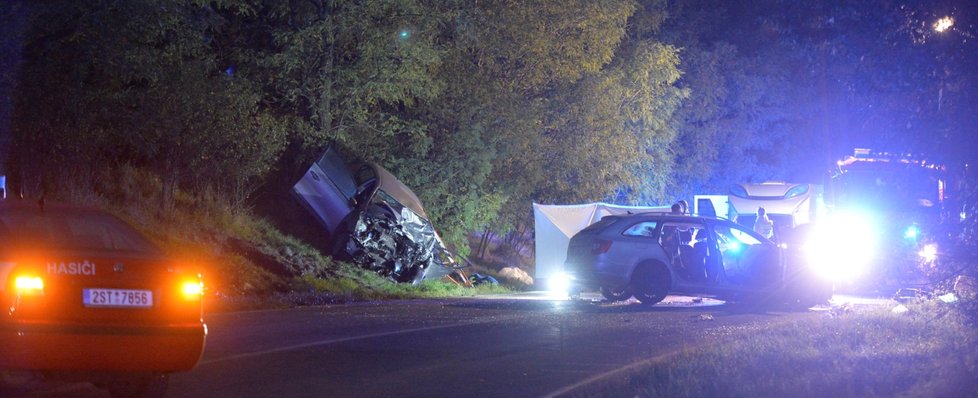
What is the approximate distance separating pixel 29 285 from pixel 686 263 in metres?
13.5

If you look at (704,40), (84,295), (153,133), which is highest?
(704,40)

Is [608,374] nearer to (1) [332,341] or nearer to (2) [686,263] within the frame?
(1) [332,341]

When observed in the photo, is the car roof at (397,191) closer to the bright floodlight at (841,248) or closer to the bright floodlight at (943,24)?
the bright floodlight at (841,248)

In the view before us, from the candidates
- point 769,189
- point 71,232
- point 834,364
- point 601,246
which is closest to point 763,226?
point 601,246

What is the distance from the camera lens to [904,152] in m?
11.1

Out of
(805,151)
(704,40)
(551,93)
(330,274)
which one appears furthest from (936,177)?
(805,151)

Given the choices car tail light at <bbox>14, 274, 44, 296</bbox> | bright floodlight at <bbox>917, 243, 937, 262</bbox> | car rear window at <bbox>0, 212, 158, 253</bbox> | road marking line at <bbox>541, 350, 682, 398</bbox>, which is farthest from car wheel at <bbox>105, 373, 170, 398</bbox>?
bright floodlight at <bbox>917, 243, 937, 262</bbox>

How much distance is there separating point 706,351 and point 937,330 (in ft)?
9.03

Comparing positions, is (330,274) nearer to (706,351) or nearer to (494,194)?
(494,194)

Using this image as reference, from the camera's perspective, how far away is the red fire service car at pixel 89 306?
7230mm

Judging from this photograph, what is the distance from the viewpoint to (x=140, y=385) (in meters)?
8.25

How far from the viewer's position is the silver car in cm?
1916

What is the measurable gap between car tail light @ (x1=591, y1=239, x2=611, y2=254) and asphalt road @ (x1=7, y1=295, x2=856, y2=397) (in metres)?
1.03

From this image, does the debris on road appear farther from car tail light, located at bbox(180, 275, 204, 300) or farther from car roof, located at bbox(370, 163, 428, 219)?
car tail light, located at bbox(180, 275, 204, 300)
